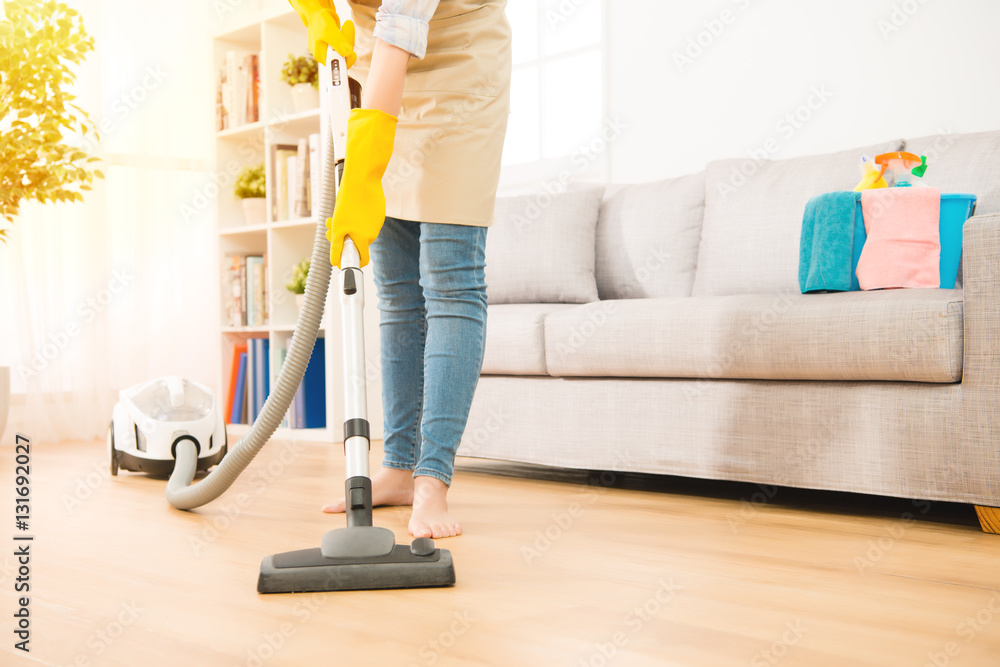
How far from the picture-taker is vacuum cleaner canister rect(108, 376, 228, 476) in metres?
2.13

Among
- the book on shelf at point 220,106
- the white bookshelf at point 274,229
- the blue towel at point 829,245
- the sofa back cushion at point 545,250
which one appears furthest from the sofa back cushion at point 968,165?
the book on shelf at point 220,106

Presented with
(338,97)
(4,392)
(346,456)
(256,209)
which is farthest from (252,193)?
(346,456)

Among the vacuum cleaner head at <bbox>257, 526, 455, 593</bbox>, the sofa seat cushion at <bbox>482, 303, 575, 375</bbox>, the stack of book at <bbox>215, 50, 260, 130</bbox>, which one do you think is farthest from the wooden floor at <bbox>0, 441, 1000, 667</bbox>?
the stack of book at <bbox>215, 50, 260, 130</bbox>

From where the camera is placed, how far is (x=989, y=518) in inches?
56.1

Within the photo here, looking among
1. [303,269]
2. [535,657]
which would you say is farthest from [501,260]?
[535,657]

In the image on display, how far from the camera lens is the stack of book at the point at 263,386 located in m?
3.18

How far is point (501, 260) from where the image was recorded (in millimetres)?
2564

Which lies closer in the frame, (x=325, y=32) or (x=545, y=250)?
(x=325, y=32)

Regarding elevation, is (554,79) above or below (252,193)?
above

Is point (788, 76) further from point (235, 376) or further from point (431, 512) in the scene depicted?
point (235, 376)

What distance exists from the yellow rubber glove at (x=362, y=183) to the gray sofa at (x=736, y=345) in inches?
32.1

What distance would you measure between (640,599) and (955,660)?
33cm

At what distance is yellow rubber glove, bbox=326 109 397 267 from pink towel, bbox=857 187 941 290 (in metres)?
1.05

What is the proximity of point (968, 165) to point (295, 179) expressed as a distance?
2.16m
